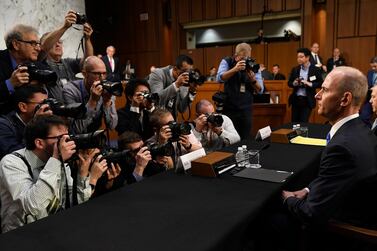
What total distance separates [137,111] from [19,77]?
0.86 metres

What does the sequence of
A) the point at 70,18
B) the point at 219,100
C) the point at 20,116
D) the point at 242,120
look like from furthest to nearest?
the point at 242,120
the point at 219,100
the point at 70,18
the point at 20,116

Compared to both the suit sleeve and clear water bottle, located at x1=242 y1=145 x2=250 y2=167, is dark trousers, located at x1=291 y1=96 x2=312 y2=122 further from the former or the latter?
the suit sleeve

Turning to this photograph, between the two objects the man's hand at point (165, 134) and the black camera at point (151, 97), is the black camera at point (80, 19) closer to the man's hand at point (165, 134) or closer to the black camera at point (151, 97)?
the black camera at point (151, 97)

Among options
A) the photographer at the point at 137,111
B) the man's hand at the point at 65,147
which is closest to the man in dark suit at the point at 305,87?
the photographer at the point at 137,111

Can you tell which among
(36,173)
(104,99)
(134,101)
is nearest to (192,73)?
(134,101)

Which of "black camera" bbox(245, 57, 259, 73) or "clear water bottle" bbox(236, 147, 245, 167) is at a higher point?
"black camera" bbox(245, 57, 259, 73)

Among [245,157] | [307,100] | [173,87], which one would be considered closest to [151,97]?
[173,87]

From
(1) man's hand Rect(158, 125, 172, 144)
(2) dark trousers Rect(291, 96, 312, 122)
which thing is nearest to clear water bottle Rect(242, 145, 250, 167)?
(1) man's hand Rect(158, 125, 172, 144)

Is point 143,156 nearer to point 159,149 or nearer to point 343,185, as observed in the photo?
point 159,149

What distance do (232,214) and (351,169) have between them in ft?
1.63

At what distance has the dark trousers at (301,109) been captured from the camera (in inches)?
170

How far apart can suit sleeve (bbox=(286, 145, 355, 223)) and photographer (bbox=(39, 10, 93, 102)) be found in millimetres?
1644

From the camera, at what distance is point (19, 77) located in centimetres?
177

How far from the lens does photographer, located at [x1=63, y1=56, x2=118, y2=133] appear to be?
2.09 metres
